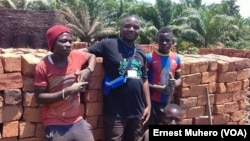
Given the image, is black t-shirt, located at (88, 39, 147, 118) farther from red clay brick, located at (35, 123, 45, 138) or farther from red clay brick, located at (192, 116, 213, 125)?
red clay brick, located at (192, 116, 213, 125)

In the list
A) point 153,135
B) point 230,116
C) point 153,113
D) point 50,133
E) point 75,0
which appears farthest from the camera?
point 75,0

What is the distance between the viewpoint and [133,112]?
397cm

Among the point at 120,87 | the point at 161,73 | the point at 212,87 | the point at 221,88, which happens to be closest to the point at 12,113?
the point at 120,87

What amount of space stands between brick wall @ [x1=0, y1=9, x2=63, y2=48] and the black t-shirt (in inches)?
318

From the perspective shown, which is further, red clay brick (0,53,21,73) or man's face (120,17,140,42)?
man's face (120,17,140,42)

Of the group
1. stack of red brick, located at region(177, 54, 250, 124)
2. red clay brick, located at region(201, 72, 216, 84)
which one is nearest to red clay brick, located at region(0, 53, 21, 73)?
stack of red brick, located at region(177, 54, 250, 124)

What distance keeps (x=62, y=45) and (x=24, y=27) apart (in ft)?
28.4

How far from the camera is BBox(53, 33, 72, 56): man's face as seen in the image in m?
3.49

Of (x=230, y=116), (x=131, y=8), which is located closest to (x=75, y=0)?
(x=131, y=8)

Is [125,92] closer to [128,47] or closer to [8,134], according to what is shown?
[128,47]

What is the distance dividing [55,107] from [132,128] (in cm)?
94

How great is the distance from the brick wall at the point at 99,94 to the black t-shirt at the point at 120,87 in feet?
0.92

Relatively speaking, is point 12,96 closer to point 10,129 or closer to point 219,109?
point 10,129

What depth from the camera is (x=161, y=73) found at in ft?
14.2
